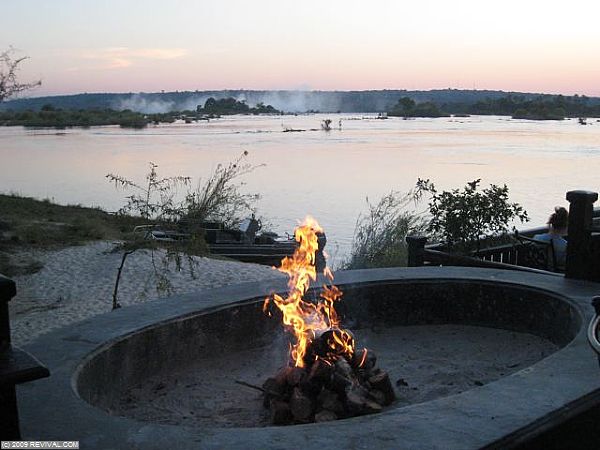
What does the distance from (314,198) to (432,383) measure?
22.8 metres

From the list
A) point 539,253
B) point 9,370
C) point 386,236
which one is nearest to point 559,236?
point 539,253

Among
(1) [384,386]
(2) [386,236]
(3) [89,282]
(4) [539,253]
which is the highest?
(4) [539,253]

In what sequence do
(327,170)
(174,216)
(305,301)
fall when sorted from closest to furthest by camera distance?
(305,301) < (174,216) < (327,170)

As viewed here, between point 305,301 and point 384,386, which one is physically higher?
point 305,301

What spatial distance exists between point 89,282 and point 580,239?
33.3 ft

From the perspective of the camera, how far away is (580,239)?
636 cm

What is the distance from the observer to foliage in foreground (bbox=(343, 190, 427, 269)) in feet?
39.8

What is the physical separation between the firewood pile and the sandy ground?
239 inches

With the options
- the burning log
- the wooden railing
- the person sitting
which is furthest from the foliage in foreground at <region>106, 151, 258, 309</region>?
the person sitting

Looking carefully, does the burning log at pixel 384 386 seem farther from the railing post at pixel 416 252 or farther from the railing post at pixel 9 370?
the railing post at pixel 416 252

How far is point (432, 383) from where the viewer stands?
481 centimetres

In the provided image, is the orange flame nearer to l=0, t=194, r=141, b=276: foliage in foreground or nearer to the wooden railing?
the wooden railing

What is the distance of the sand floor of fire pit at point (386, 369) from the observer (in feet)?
14.4

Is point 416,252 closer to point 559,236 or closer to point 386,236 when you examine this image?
point 559,236
